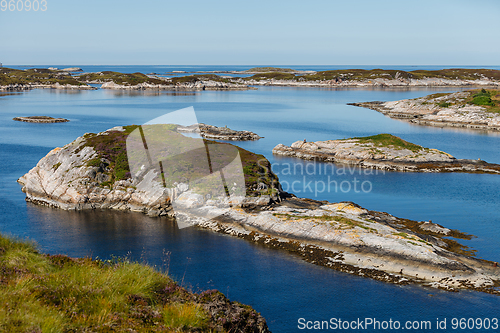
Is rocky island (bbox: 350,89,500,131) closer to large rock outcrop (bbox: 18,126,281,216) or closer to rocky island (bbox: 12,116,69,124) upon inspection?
large rock outcrop (bbox: 18,126,281,216)

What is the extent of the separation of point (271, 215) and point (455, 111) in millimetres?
110454

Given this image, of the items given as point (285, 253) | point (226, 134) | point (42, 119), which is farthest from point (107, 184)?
point (42, 119)

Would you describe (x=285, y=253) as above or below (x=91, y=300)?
below

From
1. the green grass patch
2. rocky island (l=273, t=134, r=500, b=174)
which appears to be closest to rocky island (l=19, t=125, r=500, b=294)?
the green grass patch

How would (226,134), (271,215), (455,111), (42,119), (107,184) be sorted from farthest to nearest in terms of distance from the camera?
(455,111) < (42,119) < (226,134) < (107,184) < (271,215)

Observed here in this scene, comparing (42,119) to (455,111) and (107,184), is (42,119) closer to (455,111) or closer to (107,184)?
(107,184)

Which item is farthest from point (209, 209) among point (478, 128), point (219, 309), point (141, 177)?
point (478, 128)

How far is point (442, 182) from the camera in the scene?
61.1 meters

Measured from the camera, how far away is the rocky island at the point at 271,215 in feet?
102

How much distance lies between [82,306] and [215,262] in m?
21.3

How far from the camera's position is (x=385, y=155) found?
72.9 metres

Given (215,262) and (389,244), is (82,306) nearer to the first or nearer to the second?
(215,262)

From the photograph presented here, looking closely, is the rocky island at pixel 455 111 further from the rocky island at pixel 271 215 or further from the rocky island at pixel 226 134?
the rocky island at pixel 271 215

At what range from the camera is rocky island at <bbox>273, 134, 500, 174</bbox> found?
69.2 metres
